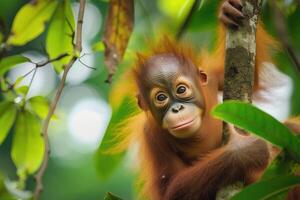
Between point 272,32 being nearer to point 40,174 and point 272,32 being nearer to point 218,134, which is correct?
point 218,134

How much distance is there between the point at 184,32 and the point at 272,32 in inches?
21.6

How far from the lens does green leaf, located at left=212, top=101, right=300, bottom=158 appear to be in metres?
2.30

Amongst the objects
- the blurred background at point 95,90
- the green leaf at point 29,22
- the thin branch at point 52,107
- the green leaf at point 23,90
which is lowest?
the blurred background at point 95,90

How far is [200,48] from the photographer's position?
4242 millimetres

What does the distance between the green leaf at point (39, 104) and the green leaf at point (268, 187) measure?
1286 mm

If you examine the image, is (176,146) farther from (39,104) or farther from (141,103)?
(39,104)

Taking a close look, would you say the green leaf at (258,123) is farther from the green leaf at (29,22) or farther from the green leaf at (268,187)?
the green leaf at (29,22)

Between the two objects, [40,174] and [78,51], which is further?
[78,51]

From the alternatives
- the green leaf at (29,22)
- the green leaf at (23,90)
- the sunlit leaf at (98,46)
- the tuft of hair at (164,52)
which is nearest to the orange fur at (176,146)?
the tuft of hair at (164,52)

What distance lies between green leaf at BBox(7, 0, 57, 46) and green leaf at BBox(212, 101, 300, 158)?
62.3 inches

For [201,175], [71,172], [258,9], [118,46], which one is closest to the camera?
[258,9]

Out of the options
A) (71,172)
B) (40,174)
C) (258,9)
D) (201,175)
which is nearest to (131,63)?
(201,175)

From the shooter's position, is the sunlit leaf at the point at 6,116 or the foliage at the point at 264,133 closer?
the foliage at the point at 264,133

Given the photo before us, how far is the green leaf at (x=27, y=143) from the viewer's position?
329 cm
